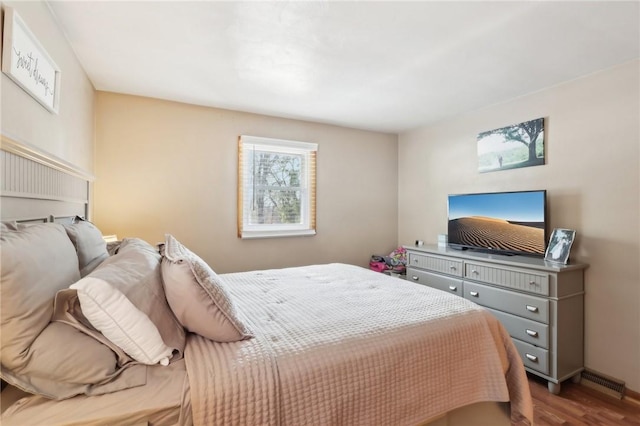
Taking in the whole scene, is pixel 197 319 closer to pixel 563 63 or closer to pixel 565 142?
pixel 563 63

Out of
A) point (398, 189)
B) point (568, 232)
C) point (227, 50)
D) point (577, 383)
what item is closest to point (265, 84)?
point (227, 50)

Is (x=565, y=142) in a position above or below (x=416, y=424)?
above

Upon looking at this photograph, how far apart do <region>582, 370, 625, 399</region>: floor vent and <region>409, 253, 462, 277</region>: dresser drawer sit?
1172 mm

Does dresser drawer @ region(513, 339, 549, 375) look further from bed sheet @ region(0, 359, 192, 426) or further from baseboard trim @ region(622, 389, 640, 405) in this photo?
bed sheet @ region(0, 359, 192, 426)

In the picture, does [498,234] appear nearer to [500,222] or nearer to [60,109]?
[500,222]

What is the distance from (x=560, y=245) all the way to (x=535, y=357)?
93 cm

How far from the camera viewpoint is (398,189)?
177 inches

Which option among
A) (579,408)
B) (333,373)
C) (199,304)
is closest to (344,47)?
(199,304)

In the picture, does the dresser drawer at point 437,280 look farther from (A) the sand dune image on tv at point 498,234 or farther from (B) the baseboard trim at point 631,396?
(B) the baseboard trim at point 631,396

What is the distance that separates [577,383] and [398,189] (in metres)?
2.82

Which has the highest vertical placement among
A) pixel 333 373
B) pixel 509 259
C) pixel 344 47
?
pixel 344 47

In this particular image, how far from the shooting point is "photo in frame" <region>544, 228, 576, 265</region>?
2.48 metres

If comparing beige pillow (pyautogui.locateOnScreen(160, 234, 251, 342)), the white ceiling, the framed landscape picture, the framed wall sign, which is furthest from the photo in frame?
the framed wall sign

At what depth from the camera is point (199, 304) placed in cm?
118
